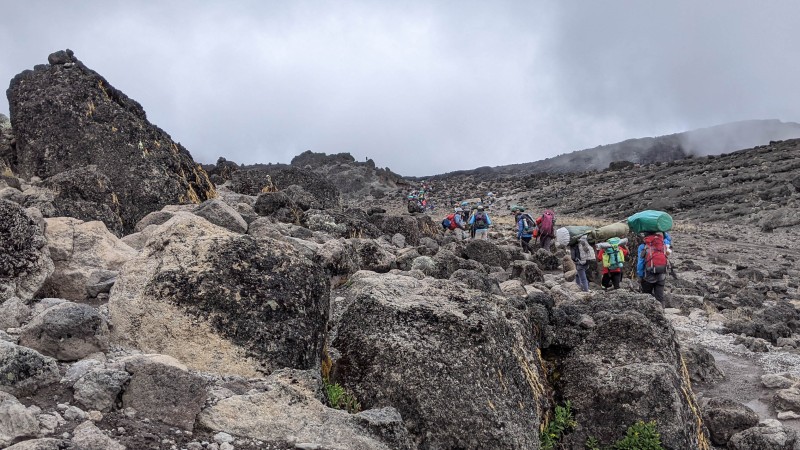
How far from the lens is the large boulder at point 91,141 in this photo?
1627 cm

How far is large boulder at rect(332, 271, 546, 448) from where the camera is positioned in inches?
239

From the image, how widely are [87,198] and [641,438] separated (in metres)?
12.2

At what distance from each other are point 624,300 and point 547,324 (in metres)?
1.54

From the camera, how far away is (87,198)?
1386 cm

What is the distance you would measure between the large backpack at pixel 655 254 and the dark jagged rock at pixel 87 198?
36.6ft

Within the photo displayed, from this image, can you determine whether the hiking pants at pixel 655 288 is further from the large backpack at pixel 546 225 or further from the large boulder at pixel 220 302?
the large boulder at pixel 220 302

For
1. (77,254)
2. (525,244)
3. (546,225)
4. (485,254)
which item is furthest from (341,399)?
(525,244)

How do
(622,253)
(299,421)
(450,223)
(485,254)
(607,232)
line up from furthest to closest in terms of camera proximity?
1. (450,223)
2. (485,254)
3. (607,232)
4. (622,253)
5. (299,421)

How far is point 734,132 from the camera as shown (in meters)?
127

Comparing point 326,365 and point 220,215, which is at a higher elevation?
point 220,215

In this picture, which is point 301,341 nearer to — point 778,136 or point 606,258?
point 606,258

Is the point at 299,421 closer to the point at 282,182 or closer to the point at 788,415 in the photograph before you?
the point at 788,415

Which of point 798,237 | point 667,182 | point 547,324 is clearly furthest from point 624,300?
point 667,182

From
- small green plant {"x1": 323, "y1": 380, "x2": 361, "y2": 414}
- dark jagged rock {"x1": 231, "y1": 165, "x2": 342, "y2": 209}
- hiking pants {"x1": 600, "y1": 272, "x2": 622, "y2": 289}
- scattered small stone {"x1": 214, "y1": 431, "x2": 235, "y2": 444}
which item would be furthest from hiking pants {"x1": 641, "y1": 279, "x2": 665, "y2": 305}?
dark jagged rock {"x1": 231, "y1": 165, "x2": 342, "y2": 209}
